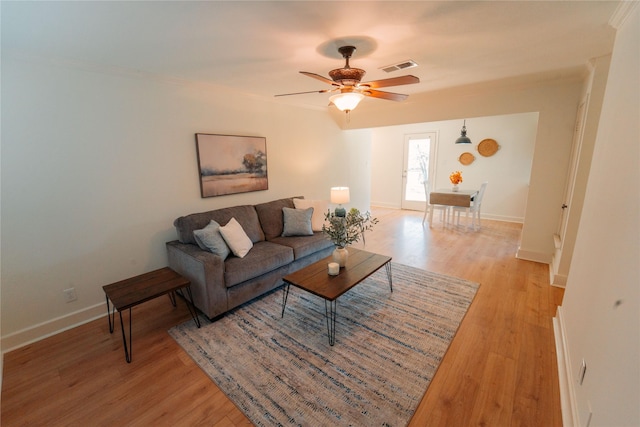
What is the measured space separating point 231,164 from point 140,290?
1.79m

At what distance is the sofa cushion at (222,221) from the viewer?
2.80 metres

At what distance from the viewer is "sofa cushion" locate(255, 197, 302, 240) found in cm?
344

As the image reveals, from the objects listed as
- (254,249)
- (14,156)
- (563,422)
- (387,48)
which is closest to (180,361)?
(254,249)

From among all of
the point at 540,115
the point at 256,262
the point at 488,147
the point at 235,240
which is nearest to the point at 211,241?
the point at 235,240

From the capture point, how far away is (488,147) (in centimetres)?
579

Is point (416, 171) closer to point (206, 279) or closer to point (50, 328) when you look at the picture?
point (206, 279)

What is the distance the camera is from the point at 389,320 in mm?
2412

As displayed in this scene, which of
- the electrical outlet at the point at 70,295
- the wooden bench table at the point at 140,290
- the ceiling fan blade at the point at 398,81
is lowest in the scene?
the electrical outlet at the point at 70,295

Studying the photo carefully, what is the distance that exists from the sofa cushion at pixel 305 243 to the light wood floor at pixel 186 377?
130 centimetres

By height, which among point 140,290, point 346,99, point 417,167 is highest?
point 346,99

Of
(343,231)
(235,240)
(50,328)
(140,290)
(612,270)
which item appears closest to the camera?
(612,270)

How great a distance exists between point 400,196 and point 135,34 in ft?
21.5

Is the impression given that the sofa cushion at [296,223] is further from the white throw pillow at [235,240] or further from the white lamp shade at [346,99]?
the white lamp shade at [346,99]

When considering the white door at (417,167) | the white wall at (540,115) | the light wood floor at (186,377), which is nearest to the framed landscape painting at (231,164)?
the light wood floor at (186,377)
